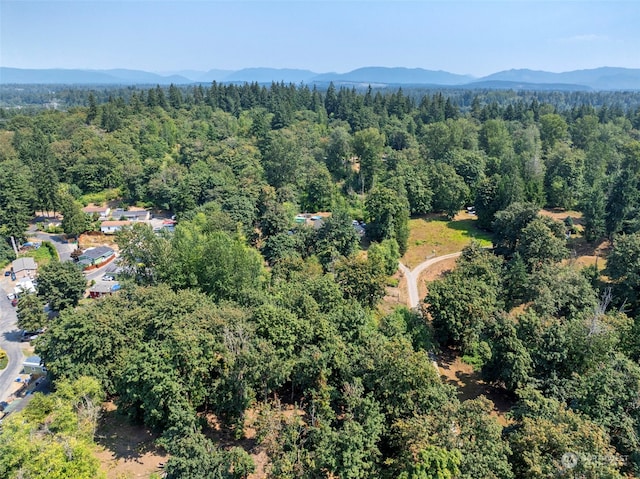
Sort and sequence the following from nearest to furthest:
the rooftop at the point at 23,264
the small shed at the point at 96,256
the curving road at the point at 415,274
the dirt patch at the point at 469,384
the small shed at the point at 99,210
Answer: the dirt patch at the point at 469,384, the curving road at the point at 415,274, the rooftop at the point at 23,264, the small shed at the point at 96,256, the small shed at the point at 99,210

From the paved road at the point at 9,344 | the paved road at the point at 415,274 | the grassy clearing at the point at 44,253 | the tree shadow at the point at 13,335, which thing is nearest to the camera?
the paved road at the point at 9,344

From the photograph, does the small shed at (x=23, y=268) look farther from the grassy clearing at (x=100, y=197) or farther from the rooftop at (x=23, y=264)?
the grassy clearing at (x=100, y=197)

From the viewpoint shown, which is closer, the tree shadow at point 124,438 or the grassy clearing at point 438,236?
the tree shadow at point 124,438

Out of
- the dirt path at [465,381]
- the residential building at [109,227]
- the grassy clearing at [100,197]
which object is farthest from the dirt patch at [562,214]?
the grassy clearing at [100,197]

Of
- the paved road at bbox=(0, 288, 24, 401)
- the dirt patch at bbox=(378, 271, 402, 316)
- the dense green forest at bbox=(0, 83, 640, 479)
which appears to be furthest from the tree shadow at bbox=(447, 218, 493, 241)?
the paved road at bbox=(0, 288, 24, 401)

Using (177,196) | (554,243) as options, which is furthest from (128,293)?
(554,243)

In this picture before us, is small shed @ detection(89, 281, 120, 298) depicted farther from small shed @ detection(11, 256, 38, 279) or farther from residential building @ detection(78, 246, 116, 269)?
small shed @ detection(11, 256, 38, 279)

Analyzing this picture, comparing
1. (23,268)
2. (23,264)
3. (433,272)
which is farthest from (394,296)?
(23,264)
